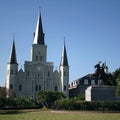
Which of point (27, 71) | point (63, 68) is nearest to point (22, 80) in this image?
point (27, 71)

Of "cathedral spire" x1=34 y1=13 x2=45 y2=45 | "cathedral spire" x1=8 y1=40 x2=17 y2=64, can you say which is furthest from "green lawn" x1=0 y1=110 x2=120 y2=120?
"cathedral spire" x1=34 y1=13 x2=45 y2=45

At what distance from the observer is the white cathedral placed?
3935 inches

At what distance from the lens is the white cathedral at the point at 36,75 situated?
328 ft

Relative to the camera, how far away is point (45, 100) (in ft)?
253

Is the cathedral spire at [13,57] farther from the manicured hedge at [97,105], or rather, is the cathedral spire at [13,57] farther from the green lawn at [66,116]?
the green lawn at [66,116]

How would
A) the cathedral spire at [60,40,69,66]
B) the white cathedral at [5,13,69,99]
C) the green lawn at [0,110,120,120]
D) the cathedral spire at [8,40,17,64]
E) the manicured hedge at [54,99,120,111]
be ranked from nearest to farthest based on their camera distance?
the green lawn at [0,110,120,120] < the manicured hedge at [54,99,120,111] < the white cathedral at [5,13,69,99] < the cathedral spire at [8,40,17,64] < the cathedral spire at [60,40,69,66]

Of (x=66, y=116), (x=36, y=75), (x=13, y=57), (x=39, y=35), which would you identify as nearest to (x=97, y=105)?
(x=66, y=116)

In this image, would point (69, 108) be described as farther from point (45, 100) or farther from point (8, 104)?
point (45, 100)

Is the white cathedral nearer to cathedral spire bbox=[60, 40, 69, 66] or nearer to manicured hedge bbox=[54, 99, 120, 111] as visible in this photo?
cathedral spire bbox=[60, 40, 69, 66]

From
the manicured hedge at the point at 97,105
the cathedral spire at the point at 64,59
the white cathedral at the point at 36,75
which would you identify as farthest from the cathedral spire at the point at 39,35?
the manicured hedge at the point at 97,105

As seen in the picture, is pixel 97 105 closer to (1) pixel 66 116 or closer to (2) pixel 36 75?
(1) pixel 66 116

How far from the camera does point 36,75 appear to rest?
10219cm

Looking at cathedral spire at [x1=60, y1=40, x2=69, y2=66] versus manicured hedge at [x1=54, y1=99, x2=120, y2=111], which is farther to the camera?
cathedral spire at [x1=60, y1=40, x2=69, y2=66]

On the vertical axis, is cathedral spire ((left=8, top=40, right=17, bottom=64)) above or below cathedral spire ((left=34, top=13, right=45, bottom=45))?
below
